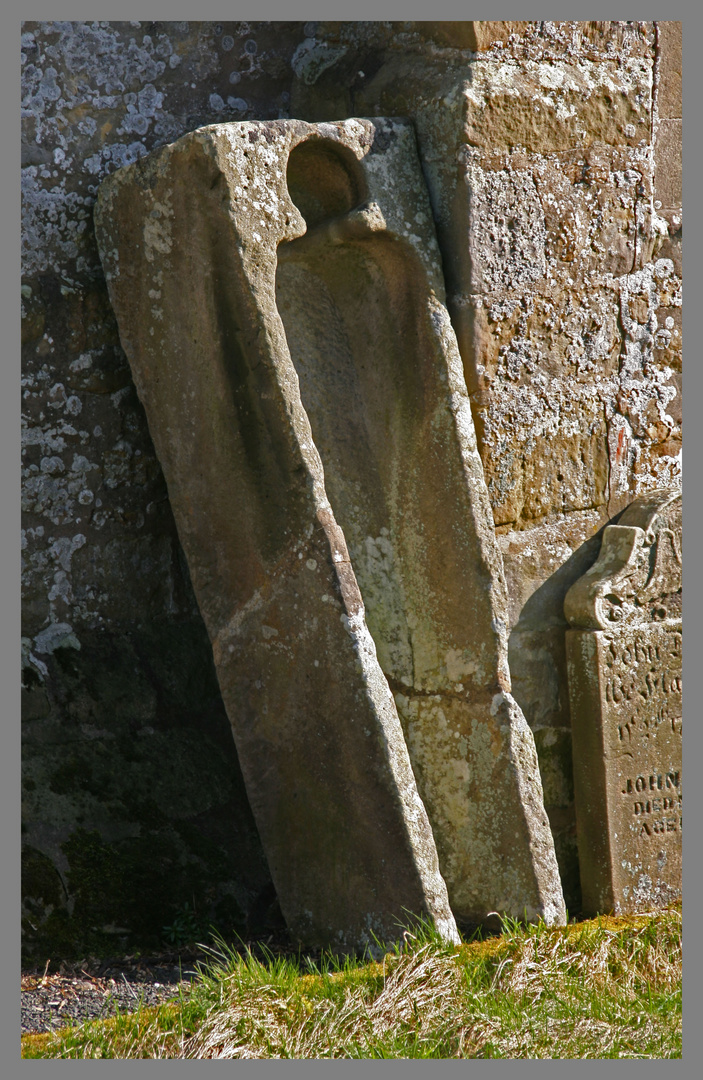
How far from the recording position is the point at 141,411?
3.83m

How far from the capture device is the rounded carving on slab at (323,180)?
3.56 m

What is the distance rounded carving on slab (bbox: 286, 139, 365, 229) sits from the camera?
356cm

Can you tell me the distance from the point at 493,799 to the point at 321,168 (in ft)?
6.61

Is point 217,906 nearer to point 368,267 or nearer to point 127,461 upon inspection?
point 127,461

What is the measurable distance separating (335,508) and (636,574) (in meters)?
1.05

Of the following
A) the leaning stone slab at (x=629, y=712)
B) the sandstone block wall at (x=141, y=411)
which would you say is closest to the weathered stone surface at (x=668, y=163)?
the sandstone block wall at (x=141, y=411)

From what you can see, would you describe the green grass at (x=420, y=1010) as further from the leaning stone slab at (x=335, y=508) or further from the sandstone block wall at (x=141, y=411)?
the sandstone block wall at (x=141, y=411)

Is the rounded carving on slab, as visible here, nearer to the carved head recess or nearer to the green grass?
the carved head recess

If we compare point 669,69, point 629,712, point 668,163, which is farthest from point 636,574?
point 669,69

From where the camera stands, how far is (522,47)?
12.2 feet

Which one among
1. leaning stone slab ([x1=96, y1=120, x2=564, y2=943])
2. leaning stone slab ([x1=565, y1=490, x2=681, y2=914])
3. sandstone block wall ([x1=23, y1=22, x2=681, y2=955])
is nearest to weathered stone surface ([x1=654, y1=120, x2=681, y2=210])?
sandstone block wall ([x1=23, y1=22, x2=681, y2=955])

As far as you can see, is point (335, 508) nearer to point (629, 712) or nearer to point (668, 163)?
point (629, 712)

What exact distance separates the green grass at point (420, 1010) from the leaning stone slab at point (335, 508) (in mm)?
169

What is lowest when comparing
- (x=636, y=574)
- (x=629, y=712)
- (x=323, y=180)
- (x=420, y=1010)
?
(x=420, y=1010)
